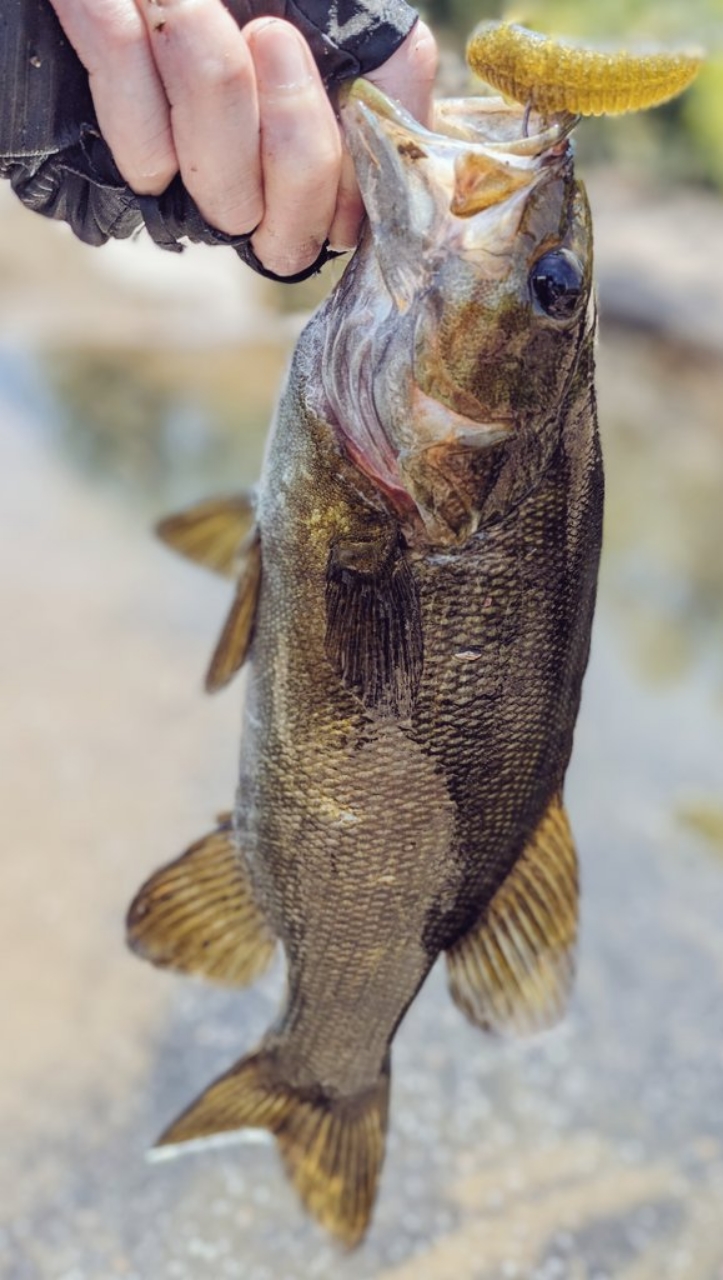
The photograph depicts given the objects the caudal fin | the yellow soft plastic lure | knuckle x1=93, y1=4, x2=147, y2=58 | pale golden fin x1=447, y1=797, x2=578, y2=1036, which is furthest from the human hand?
the caudal fin

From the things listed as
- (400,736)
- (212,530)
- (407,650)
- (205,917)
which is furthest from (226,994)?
(407,650)

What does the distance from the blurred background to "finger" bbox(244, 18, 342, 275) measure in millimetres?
725

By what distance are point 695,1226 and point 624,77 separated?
3.56 meters

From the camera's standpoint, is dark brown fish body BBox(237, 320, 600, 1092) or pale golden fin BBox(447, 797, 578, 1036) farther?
pale golden fin BBox(447, 797, 578, 1036)

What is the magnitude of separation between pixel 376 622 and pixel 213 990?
9.12 ft

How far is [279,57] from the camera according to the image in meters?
1.58

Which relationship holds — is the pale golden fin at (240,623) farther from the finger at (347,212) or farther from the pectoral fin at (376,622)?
the finger at (347,212)

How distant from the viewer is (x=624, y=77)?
1.42 metres

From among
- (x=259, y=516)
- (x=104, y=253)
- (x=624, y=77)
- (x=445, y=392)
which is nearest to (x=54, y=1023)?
(x=259, y=516)

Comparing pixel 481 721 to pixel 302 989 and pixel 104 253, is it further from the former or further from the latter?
pixel 104 253

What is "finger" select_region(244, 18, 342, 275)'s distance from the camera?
158 centimetres

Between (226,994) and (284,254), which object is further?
(226,994)

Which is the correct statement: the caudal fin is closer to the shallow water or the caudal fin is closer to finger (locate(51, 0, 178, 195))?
the shallow water

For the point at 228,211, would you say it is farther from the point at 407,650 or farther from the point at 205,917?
the point at 205,917
